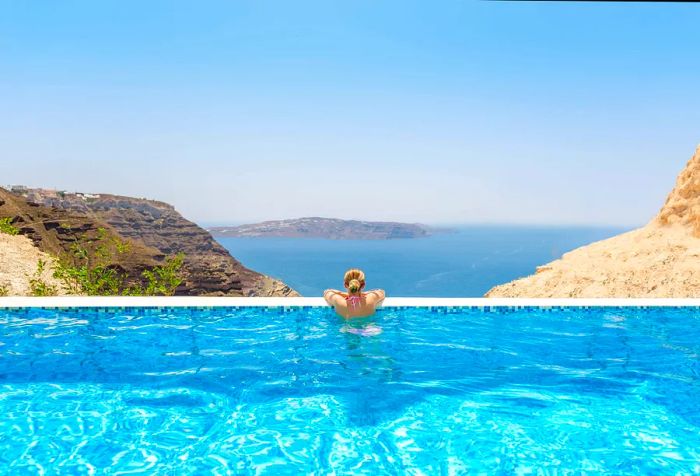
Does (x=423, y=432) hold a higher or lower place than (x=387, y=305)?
lower

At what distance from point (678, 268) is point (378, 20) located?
43.3ft

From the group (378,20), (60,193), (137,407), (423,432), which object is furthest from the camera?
(60,193)

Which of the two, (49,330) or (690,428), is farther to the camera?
(49,330)

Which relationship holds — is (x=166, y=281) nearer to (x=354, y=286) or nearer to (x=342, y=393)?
(x=354, y=286)

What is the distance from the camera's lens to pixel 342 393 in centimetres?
541

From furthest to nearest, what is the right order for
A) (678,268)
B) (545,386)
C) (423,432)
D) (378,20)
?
(378,20) < (678,268) < (545,386) < (423,432)

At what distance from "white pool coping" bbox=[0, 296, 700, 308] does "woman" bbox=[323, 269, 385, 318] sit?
679 millimetres

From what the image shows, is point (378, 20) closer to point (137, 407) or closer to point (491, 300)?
point (491, 300)

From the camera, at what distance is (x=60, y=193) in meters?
114

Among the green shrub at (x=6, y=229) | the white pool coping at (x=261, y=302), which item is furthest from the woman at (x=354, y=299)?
the green shrub at (x=6, y=229)

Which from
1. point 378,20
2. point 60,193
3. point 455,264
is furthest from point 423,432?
point 455,264

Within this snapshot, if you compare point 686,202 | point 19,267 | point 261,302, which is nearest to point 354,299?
point 261,302

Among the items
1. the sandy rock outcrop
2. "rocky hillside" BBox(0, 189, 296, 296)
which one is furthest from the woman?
"rocky hillside" BBox(0, 189, 296, 296)

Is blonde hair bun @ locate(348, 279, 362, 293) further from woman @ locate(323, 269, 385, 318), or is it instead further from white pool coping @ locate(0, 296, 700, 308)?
white pool coping @ locate(0, 296, 700, 308)
